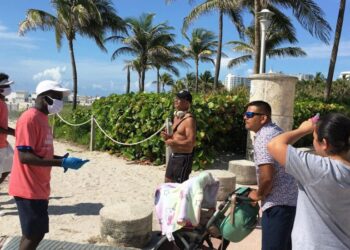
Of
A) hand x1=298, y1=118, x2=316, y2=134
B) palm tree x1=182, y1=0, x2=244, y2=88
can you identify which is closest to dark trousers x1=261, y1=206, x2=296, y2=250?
hand x1=298, y1=118, x2=316, y2=134

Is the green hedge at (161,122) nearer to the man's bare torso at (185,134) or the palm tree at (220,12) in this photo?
the man's bare torso at (185,134)

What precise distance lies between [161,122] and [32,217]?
6.89 metres

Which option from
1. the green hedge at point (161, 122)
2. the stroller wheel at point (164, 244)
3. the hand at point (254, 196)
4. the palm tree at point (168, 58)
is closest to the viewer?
the hand at point (254, 196)

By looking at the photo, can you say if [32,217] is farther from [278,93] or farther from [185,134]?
[278,93]

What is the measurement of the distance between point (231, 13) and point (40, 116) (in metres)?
26.5

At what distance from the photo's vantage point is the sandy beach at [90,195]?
5.38m

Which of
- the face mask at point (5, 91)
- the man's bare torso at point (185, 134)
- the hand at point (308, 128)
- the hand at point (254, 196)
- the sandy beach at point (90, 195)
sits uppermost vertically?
the face mask at point (5, 91)

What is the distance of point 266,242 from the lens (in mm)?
3166

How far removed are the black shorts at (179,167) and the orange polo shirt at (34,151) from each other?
6.42 ft

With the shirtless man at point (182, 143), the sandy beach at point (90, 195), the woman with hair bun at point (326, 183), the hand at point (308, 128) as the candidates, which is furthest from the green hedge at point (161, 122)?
the woman with hair bun at point (326, 183)

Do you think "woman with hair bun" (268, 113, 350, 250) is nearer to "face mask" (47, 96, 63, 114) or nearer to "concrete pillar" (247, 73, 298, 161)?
"face mask" (47, 96, 63, 114)

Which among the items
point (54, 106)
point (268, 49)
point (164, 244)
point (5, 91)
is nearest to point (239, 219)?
point (164, 244)

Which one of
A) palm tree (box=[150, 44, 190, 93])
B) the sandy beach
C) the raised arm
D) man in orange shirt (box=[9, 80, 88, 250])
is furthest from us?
palm tree (box=[150, 44, 190, 93])

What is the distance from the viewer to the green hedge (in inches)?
382
